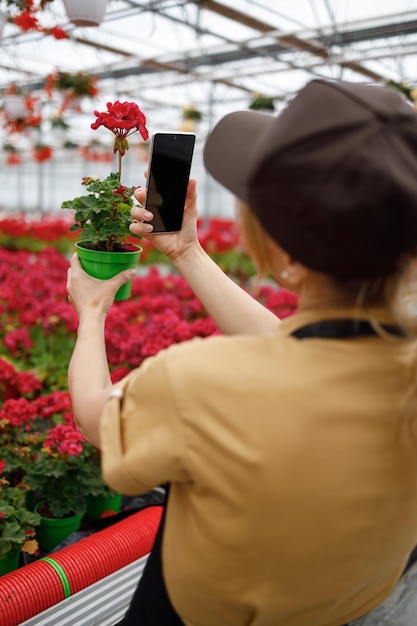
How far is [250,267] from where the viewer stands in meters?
7.53

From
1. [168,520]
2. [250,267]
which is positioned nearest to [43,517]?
[168,520]

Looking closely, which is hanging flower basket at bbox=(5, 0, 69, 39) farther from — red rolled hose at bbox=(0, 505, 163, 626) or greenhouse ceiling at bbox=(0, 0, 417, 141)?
greenhouse ceiling at bbox=(0, 0, 417, 141)

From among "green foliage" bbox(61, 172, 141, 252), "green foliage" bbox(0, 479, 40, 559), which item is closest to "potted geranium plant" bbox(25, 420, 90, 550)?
"green foliage" bbox(0, 479, 40, 559)

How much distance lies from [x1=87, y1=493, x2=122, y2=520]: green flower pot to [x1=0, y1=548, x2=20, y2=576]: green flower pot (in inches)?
18.0

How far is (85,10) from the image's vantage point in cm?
304

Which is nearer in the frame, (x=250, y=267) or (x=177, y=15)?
(x=250, y=267)

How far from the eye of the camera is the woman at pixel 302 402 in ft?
2.16

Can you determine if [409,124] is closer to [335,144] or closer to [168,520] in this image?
[335,144]

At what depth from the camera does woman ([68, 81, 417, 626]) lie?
0.66 m

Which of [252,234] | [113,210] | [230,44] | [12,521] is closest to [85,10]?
[113,210]

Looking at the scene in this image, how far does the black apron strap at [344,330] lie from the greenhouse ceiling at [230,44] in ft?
17.8

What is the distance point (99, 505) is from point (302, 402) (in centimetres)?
190

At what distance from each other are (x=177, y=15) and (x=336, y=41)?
244 centimetres

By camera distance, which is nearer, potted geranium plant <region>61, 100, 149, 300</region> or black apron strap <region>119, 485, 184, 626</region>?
black apron strap <region>119, 485, 184, 626</region>
